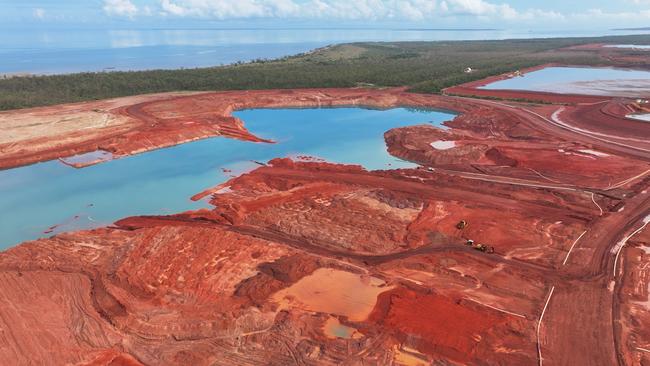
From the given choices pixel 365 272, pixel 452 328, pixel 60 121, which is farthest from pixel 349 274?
pixel 60 121

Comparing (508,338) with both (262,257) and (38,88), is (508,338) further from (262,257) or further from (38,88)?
(38,88)

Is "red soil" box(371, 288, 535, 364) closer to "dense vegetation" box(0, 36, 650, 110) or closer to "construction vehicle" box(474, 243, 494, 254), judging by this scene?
"construction vehicle" box(474, 243, 494, 254)

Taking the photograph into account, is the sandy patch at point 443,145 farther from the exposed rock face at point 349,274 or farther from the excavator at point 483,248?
the excavator at point 483,248

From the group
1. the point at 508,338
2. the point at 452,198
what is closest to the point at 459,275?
the point at 508,338

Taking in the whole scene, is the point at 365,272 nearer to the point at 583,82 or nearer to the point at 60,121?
the point at 60,121

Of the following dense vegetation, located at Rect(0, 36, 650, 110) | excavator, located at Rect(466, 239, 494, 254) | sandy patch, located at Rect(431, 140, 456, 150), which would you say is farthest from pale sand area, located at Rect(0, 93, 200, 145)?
excavator, located at Rect(466, 239, 494, 254)

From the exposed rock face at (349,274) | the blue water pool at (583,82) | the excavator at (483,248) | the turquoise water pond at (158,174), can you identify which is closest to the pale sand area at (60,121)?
the turquoise water pond at (158,174)
